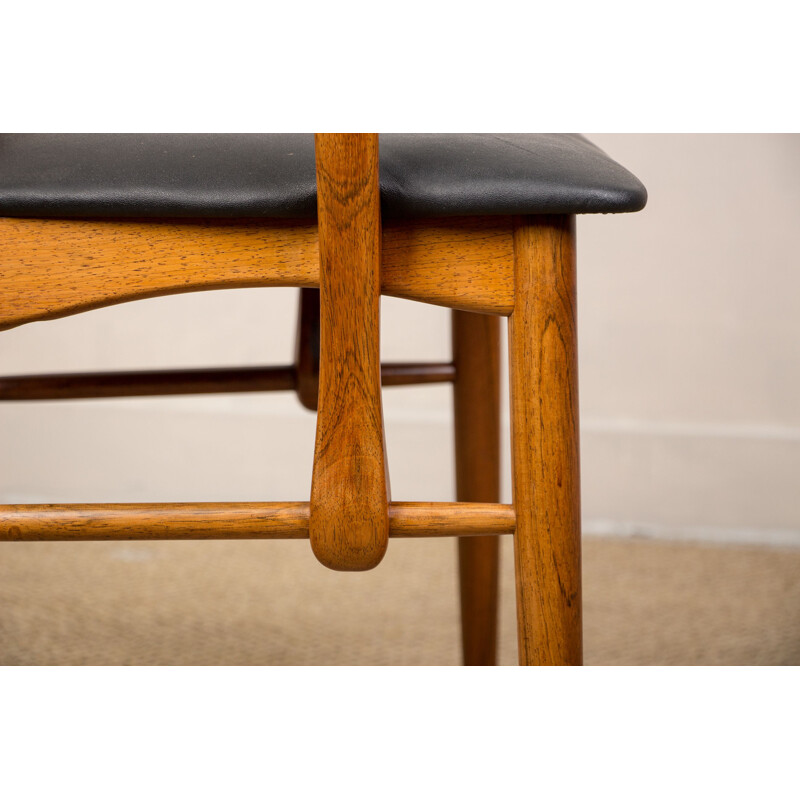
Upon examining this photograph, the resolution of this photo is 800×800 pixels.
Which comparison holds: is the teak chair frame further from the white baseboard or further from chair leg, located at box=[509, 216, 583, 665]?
the white baseboard

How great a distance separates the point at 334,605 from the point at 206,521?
615mm

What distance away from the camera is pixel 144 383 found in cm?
70

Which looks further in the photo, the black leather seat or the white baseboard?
the white baseboard

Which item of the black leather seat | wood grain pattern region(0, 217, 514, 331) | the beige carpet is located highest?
the black leather seat

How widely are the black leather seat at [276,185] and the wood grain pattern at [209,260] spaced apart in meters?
0.01

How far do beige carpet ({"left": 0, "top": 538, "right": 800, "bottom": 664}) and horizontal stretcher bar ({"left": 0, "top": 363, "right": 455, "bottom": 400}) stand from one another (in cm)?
29

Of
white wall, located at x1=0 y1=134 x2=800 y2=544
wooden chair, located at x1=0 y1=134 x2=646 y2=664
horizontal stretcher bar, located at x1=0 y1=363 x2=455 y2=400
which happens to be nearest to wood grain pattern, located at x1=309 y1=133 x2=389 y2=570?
wooden chair, located at x1=0 y1=134 x2=646 y2=664

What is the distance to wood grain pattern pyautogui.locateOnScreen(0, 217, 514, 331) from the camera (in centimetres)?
44

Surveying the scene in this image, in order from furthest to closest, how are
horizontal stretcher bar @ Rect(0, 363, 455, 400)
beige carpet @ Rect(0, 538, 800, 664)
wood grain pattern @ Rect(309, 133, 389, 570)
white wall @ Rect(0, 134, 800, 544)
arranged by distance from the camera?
white wall @ Rect(0, 134, 800, 544), beige carpet @ Rect(0, 538, 800, 664), horizontal stretcher bar @ Rect(0, 363, 455, 400), wood grain pattern @ Rect(309, 133, 389, 570)

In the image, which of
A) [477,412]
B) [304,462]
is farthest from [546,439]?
[304,462]

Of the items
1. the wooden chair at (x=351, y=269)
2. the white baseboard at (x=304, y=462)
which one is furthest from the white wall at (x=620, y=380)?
the wooden chair at (x=351, y=269)

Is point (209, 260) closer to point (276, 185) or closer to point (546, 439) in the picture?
point (276, 185)
